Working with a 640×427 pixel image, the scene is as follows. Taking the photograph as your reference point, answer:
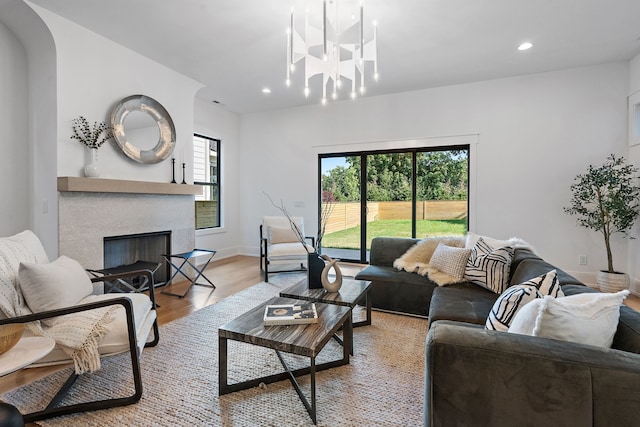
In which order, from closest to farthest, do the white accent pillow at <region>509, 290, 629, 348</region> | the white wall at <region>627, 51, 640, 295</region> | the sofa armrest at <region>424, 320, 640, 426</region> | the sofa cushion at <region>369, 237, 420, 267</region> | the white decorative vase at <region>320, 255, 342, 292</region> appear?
the sofa armrest at <region>424, 320, 640, 426</region>
the white accent pillow at <region>509, 290, 629, 348</region>
the white decorative vase at <region>320, 255, 342, 292</region>
the sofa cushion at <region>369, 237, 420, 267</region>
the white wall at <region>627, 51, 640, 295</region>

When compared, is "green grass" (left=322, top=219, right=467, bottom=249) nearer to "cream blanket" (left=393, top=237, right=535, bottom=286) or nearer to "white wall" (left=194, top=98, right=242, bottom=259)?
"cream blanket" (left=393, top=237, right=535, bottom=286)

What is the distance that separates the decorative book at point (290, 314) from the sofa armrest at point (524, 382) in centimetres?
90

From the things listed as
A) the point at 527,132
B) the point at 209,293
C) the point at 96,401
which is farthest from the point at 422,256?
the point at 96,401

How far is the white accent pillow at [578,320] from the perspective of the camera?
3.58ft

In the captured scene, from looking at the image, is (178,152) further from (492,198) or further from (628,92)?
(628,92)

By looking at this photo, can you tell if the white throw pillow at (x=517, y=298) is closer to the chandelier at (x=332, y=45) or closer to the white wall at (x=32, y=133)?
the chandelier at (x=332, y=45)

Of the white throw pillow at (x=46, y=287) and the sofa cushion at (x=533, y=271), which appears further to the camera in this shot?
the sofa cushion at (x=533, y=271)

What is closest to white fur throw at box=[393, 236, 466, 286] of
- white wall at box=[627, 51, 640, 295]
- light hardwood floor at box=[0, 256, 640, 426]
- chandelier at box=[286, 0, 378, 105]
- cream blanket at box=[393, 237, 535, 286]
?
cream blanket at box=[393, 237, 535, 286]

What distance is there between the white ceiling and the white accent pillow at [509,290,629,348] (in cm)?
266

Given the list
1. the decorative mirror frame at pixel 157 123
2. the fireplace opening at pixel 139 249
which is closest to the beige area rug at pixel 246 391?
the fireplace opening at pixel 139 249

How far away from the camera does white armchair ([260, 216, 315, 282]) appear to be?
440 centimetres

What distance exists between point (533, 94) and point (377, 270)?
3.39 metres

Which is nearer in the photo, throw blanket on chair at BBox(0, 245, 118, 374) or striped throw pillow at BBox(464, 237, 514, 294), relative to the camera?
throw blanket on chair at BBox(0, 245, 118, 374)

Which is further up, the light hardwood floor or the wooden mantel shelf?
the wooden mantel shelf
